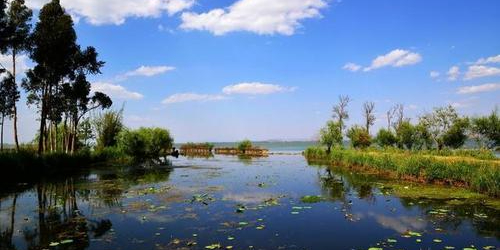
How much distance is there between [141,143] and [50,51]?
39.6 feet

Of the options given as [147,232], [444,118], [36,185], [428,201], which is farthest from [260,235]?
[444,118]

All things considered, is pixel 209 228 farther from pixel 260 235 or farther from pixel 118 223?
pixel 118 223

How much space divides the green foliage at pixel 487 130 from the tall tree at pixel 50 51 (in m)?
40.9

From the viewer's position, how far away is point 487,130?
4512 cm

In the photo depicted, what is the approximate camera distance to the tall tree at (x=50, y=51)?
33.2 meters

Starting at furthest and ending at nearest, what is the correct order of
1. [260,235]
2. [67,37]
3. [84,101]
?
[84,101] → [67,37] → [260,235]

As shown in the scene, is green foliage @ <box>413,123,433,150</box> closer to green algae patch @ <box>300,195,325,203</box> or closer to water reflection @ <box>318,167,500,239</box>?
water reflection @ <box>318,167,500,239</box>

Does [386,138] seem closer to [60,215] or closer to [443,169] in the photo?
[443,169]

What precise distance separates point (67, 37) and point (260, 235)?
2904cm

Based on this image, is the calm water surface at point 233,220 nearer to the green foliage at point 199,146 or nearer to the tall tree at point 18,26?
the tall tree at point 18,26

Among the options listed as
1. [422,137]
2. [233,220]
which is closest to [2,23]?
[233,220]

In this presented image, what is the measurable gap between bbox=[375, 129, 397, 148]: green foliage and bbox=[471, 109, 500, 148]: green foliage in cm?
1464

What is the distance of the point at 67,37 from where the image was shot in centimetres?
3478

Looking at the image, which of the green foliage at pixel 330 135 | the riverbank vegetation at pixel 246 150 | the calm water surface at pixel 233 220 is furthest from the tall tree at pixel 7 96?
the riverbank vegetation at pixel 246 150
